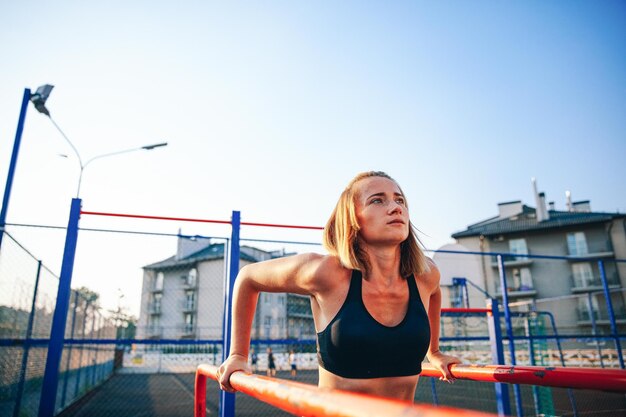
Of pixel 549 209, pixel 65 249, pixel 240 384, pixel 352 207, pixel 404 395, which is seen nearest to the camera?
pixel 240 384

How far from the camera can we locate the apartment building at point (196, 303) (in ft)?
98.7

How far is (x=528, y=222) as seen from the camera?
1340 inches

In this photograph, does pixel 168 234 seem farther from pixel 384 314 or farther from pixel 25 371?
pixel 384 314

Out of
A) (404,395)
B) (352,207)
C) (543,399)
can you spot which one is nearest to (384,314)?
(404,395)

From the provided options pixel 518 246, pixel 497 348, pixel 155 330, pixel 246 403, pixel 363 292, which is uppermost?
pixel 518 246

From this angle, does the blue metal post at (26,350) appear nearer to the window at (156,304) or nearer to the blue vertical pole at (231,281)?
the blue vertical pole at (231,281)

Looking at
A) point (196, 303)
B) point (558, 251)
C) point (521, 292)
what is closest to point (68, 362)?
point (196, 303)

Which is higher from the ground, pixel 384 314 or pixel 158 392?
pixel 384 314

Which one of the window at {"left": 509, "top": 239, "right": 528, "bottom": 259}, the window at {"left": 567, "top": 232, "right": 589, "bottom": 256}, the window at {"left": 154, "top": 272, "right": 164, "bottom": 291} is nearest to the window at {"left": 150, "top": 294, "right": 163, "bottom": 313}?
the window at {"left": 154, "top": 272, "right": 164, "bottom": 291}

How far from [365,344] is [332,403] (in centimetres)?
70

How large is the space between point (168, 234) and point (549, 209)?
39328mm

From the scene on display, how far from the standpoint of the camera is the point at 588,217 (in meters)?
31.5

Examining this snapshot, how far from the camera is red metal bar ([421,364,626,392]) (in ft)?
4.31

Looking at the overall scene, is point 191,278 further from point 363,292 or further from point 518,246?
point 363,292
